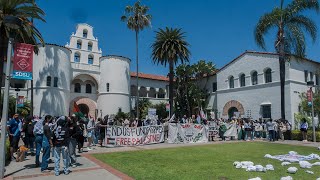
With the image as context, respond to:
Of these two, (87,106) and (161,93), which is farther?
(161,93)

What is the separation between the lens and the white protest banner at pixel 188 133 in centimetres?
2031

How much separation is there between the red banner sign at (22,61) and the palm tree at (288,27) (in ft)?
73.4

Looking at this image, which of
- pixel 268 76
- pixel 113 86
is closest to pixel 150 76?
pixel 113 86

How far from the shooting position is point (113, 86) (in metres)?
42.9

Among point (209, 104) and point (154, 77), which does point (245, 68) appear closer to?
point (209, 104)

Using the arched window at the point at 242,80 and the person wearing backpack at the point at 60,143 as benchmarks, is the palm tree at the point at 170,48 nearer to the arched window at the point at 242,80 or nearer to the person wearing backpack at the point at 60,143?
the arched window at the point at 242,80

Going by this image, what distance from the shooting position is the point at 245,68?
36281mm

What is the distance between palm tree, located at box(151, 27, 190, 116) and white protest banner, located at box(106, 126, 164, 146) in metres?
16.5

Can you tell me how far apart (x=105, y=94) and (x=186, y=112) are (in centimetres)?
1278

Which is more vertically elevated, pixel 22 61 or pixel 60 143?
pixel 22 61

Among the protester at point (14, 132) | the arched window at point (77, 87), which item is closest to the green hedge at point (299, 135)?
the protester at point (14, 132)

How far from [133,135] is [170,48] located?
20530mm

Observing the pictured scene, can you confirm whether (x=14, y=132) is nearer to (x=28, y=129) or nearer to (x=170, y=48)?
(x=28, y=129)

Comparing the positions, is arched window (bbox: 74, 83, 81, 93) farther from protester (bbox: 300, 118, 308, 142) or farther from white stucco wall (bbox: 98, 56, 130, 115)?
protester (bbox: 300, 118, 308, 142)
